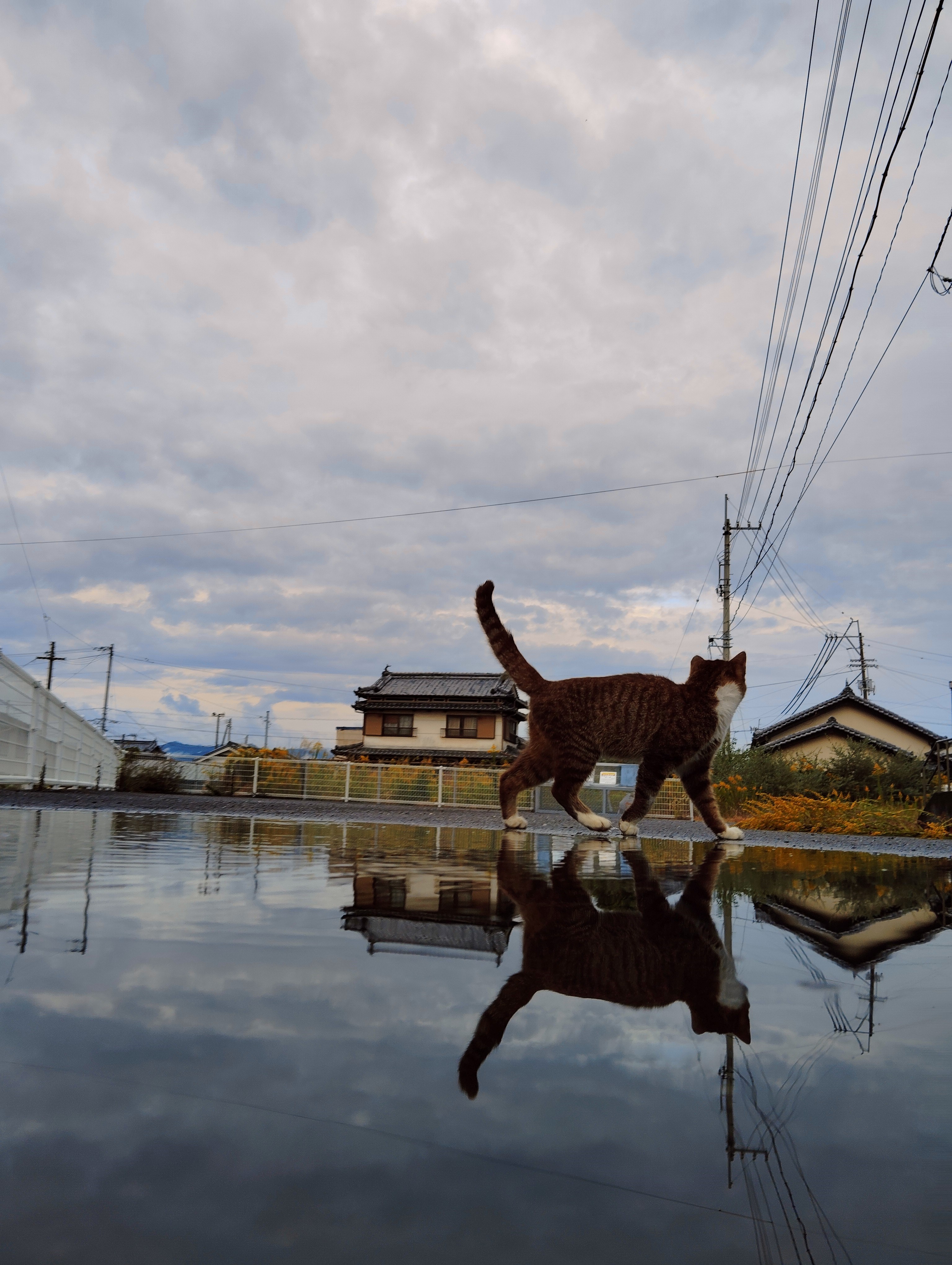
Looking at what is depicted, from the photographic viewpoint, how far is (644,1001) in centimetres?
146

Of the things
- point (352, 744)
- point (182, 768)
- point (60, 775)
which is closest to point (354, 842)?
point (60, 775)

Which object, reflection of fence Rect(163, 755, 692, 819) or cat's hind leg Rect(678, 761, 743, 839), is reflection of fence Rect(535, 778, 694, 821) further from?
cat's hind leg Rect(678, 761, 743, 839)

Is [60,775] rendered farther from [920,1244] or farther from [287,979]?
[920,1244]

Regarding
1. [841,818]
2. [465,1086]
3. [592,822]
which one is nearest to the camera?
[465,1086]

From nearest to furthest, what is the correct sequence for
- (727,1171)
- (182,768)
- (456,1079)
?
(727,1171)
(456,1079)
(182,768)

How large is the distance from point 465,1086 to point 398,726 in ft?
113

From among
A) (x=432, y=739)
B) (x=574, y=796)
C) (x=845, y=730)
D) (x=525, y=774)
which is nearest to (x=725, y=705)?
(x=574, y=796)

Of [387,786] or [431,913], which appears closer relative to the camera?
[431,913]

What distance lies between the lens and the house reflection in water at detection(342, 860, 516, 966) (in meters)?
1.90

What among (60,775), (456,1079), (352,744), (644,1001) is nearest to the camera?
(456,1079)

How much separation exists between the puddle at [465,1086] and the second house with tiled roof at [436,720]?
31.6m

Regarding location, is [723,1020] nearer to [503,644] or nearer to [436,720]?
[503,644]

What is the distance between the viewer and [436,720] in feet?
115

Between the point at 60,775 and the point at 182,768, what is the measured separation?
7.96 metres
